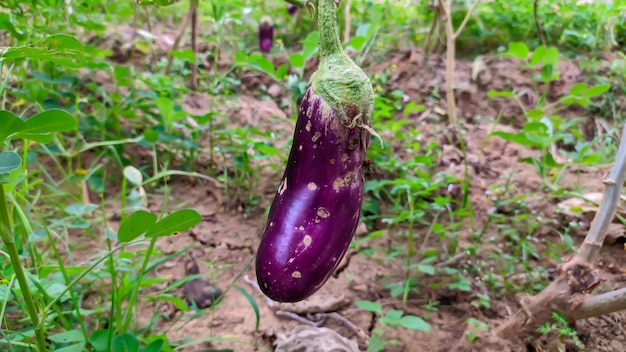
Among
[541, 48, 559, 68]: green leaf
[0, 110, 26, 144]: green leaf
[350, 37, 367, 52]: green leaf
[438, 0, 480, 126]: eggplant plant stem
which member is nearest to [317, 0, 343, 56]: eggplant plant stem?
[0, 110, 26, 144]: green leaf

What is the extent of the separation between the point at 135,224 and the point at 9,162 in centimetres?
16

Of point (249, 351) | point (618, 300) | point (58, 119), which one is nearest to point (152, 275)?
point (249, 351)

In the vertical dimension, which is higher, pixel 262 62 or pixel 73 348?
pixel 262 62

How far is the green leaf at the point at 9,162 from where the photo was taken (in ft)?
2.04

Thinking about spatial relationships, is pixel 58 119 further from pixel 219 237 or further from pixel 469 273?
pixel 469 273

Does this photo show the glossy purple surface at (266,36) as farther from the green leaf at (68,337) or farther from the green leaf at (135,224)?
the green leaf at (135,224)

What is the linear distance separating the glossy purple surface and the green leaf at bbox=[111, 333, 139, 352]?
2.46 m

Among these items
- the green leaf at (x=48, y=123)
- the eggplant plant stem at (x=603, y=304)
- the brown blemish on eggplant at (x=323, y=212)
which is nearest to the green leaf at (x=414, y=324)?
the eggplant plant stem at (x=603, y=304)

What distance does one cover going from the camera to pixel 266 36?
3.06 metres

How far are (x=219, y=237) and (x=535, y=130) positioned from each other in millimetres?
967

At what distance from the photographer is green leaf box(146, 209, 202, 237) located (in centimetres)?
69

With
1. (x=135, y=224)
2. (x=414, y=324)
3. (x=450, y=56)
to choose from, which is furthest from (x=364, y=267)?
(x=450, y=56)

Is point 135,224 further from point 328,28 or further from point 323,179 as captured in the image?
point 328,28

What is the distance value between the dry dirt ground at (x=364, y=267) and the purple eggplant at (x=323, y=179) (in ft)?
1.01
